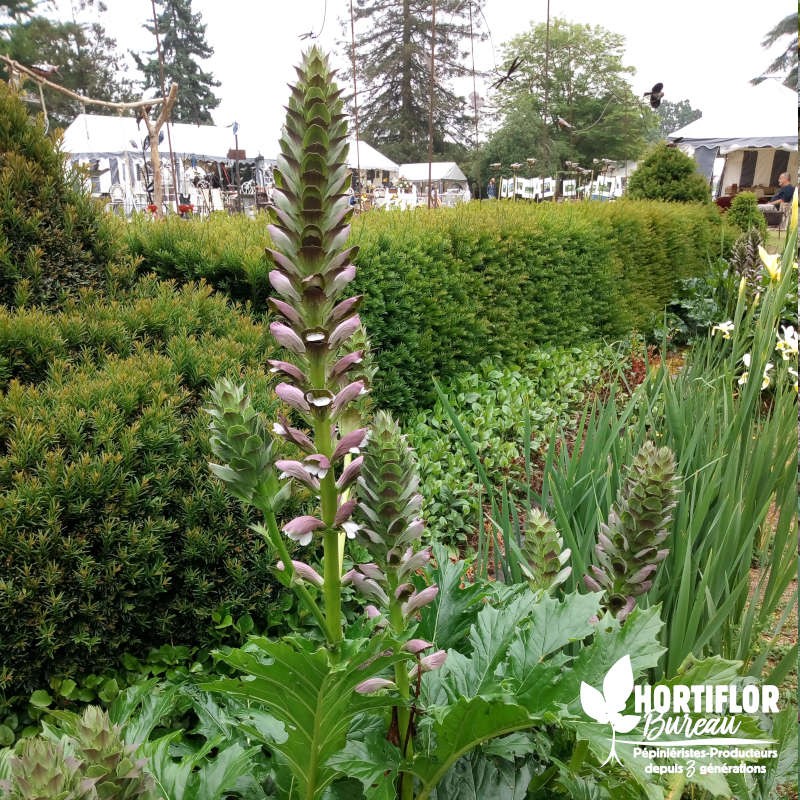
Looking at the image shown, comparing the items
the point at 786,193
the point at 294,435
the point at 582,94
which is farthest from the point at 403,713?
the point at 582,94

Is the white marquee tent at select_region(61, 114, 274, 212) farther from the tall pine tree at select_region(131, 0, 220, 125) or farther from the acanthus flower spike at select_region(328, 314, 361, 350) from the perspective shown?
the acanthus flower spike at select_region(328, 314, 361, 350)

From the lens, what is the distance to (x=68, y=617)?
6.46 ft

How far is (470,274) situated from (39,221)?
3.20m

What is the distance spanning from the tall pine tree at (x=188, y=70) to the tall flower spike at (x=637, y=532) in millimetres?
32434

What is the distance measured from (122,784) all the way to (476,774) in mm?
759

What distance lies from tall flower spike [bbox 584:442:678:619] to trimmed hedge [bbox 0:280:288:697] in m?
1.29

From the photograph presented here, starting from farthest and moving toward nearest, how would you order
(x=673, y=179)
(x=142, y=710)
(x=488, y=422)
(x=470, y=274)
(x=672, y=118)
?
(x=672, y=118) → (x=673, y=179) → (x=470, y=274) → (x=488, y=422) → (x=142, y=710)

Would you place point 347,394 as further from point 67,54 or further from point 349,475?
point 67,54

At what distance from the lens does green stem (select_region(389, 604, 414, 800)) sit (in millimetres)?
1103

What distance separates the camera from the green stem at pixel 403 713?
1103 millimetres

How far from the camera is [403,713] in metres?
1.14

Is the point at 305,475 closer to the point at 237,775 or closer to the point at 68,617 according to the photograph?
the point at 237,775

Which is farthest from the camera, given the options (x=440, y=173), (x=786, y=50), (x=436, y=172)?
(x=436, y=172)

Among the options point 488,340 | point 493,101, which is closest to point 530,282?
point 488,340
